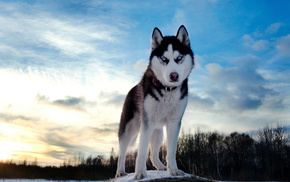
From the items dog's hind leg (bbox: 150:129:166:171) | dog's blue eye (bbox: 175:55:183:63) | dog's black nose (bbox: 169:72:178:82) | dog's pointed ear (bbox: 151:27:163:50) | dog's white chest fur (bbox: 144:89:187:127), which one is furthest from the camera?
dog's hind leg (bbox: 150:129:166:171)

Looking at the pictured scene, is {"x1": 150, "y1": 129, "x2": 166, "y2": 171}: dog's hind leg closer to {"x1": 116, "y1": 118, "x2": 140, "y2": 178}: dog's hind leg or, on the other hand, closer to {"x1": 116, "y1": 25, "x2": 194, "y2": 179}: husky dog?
{"x1": 116, "y1": 118, "x2": 140, "y2": 178}: dog's hind leg

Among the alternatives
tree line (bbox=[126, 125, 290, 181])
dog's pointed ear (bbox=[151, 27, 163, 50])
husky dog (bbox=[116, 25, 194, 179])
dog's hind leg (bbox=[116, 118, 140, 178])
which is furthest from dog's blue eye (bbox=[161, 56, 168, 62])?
tree line (bbox=[126, 125, 290, 181])

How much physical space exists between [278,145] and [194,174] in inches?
2083

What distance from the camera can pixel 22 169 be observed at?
5066 centimetres

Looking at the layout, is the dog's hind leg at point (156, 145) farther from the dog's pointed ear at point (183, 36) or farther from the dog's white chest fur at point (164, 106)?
the dog's pointed ear at point (183, 36)

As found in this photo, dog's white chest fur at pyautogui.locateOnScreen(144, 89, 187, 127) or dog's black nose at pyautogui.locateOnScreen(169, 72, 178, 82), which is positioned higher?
dog's black nose at pyautogui.locateOnScreen(169, 72, 178, 82)

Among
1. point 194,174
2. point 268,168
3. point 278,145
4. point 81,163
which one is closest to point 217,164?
point 268,168

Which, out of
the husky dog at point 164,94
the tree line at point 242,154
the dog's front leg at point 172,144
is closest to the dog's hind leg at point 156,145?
the husky dog at point 164,94

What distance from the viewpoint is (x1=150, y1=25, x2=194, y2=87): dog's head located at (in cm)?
530

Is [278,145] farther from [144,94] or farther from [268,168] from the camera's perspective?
[144,94]

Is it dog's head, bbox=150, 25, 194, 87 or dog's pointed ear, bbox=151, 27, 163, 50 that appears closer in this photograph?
dog's head, bbox=150, 25, 194, 87

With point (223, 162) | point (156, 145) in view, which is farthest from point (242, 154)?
point (156, 145)

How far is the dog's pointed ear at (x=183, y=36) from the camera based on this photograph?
596cm

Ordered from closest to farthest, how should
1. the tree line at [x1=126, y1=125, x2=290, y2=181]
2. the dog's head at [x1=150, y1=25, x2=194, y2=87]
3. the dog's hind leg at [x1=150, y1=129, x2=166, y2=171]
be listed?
the dog's head at [x1=150, y1=25, x2=194, y2=87], the dog's hind leg at [x1=150, y1=129, x2=166, y2=171], the tree line at [x1=126, y1=125, x2=290, y2=181]
